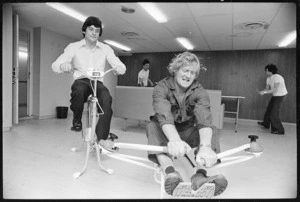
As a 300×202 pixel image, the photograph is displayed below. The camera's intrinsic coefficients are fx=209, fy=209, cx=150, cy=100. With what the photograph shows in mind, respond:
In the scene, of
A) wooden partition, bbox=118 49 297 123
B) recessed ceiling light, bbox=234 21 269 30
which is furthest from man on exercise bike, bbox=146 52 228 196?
wooden partition, bbox=118 49 297 123

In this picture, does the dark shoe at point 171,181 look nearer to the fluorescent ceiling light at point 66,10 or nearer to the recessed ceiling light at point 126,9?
the recessed ceiling light at point 126,9

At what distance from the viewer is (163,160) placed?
3.53ft

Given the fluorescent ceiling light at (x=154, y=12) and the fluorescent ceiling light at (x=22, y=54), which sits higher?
the fluorescent ceiling light at (x=154, y=12)

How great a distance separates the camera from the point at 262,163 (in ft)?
6.91

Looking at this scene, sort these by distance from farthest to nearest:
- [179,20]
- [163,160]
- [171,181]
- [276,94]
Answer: [276,94] < [179,20] < [163,160] < [171,181]

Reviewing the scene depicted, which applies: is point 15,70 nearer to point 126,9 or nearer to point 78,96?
point 126,9

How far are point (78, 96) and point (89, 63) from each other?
0.32 meters

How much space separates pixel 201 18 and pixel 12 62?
3.27m

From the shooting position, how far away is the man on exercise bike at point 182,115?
3.61ft

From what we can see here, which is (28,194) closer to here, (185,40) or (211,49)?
(185,40)

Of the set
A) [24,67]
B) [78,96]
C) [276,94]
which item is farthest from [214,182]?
[24,67]

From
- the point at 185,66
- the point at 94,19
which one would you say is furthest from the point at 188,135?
the point at 94,19

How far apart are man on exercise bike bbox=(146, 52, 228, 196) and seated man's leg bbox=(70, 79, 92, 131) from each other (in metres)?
0.75

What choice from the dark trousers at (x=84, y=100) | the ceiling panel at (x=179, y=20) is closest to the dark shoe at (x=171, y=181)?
the dark trousers at (x=84, y=100)
